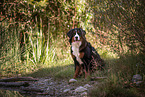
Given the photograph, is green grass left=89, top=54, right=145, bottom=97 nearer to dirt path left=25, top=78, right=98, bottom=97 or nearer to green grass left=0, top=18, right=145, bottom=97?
green grass left=0, top=18, right=145, bottom=97

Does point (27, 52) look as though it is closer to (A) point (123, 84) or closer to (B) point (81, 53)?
(B) point (81, 53)

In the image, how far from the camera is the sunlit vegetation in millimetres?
3170

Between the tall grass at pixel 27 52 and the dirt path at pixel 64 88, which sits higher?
the tall grass at pixel 27 52

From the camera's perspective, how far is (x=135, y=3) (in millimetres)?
3143

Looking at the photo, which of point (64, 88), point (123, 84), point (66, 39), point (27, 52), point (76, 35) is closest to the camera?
point (123, 84)

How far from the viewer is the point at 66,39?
7.04m

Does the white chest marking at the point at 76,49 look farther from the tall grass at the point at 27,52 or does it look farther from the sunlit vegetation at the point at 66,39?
the tall grass at the point at 27,52

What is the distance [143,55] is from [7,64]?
157 inches

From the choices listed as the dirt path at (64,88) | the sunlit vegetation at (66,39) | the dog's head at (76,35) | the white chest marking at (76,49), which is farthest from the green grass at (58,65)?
the dog's head at (76,35)

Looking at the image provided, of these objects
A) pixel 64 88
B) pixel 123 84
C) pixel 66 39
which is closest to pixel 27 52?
pixel 66 39

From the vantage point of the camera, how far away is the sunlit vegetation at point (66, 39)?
3.17 m

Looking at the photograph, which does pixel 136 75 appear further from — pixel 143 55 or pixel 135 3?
pixel 135 3

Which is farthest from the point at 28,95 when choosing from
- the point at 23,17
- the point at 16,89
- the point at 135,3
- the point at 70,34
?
the point at 23,17

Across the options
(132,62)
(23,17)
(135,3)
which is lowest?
(132,62)
